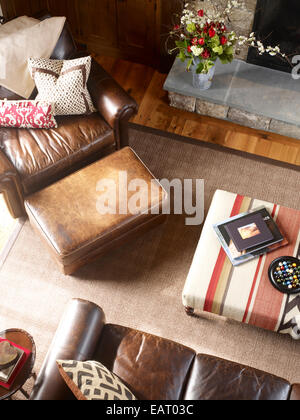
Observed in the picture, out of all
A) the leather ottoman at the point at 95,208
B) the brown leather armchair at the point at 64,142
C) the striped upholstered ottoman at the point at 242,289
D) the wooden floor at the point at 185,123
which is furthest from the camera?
the wooden floor at the point at 185,123

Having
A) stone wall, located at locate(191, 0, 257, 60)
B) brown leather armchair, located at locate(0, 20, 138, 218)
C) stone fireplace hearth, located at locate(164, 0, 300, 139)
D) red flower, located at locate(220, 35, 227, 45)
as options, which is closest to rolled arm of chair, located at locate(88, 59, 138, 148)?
brown leather armchair, located at locate(0, 20, 138, 218)

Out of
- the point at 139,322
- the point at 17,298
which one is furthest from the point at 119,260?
the point at 17,298

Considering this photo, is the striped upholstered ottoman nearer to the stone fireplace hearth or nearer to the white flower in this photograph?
the stone fireplace hearth

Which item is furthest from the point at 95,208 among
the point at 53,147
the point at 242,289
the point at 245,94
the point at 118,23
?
the point at 118,23

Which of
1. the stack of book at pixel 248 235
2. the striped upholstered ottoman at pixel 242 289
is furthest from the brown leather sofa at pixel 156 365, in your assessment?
the stack of book at pixel 248 235

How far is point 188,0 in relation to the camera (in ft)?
11.1

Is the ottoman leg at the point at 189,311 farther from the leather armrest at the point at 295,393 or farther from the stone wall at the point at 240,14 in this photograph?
the stone wall at the point at 240,14

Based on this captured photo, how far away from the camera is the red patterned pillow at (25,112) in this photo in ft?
9.63

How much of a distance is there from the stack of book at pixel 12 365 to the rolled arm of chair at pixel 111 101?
4.95ft

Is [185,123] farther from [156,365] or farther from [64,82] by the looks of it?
[156,365]

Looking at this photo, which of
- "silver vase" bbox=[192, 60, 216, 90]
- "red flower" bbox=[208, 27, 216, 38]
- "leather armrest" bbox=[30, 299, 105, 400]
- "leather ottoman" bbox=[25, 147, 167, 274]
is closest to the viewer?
"leather armrest" bbox=[30, 299, 105, 400]

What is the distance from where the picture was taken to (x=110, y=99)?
9.94 ft

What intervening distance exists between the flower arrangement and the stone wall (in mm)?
32

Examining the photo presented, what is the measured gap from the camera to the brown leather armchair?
115 inches
